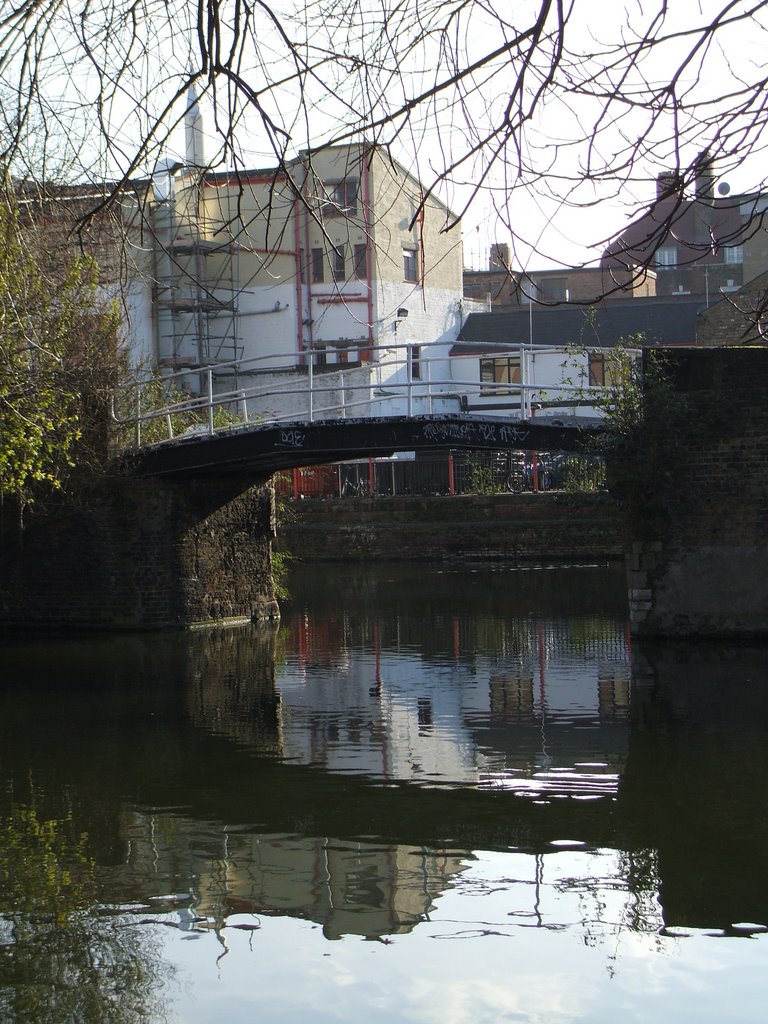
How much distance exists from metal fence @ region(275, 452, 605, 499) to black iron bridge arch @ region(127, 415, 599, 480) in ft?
48.6

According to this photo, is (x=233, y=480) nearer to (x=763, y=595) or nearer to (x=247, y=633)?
(x=247, y=633)

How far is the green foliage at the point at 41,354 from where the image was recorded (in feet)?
31.8

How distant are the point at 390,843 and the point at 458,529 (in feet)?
85.7

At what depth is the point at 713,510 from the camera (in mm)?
16438

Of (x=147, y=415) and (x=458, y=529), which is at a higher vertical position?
(x=147, y=415)

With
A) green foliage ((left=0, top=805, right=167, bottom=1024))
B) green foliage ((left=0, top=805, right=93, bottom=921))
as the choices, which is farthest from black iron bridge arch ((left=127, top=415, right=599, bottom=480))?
green foliage ((left=0, top=805, right=167, bottom=1024))

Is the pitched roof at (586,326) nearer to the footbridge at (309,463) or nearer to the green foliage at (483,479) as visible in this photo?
the green foliage at (483,479)

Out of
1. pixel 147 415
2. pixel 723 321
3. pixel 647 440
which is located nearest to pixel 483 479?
pixel 723 321

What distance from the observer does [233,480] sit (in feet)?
69.3

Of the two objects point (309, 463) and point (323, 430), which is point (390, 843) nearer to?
point (323, 430)

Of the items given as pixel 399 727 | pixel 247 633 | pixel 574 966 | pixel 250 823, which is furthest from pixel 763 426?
pixel 574 966

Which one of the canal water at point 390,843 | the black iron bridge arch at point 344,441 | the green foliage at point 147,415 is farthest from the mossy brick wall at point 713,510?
the green foliage at point 147,415

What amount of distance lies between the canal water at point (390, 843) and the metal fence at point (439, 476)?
1959 centimetres

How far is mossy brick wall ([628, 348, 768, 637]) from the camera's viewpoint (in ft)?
53.3
